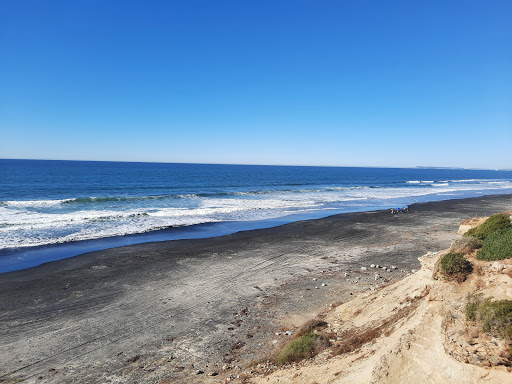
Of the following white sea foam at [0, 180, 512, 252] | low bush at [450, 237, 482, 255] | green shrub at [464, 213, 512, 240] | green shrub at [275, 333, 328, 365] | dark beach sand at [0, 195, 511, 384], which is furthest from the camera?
white sea foam at [0, 180, 512, 252]

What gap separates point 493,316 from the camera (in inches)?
236

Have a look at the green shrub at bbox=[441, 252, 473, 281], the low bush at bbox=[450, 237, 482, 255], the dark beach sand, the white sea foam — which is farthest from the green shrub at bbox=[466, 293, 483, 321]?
the white sea foam

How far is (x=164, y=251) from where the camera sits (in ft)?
69.4

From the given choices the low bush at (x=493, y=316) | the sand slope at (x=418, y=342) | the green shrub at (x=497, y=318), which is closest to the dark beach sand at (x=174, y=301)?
the sand slope at (x=418, y=342)

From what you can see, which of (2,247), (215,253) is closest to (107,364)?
(215,253)

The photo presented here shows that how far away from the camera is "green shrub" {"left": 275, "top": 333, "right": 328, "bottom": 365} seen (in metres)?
8.35

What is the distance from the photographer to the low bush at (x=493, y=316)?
5.79 meters

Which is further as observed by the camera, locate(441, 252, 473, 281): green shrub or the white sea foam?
the white sea foam

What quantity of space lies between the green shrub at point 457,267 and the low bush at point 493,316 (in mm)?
1625

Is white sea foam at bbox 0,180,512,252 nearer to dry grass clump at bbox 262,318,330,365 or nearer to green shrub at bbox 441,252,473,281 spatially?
dry grass clump at bbox 262,318,330,365

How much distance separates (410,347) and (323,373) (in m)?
1.96

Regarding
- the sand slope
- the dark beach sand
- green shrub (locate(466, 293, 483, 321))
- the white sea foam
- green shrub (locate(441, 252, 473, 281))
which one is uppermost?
green shrub (locate(441, 252, 473, 281))

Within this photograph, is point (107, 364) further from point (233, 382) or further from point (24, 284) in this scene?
point (24, 284)

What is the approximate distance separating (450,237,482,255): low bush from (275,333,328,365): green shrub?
4962 millimetres
